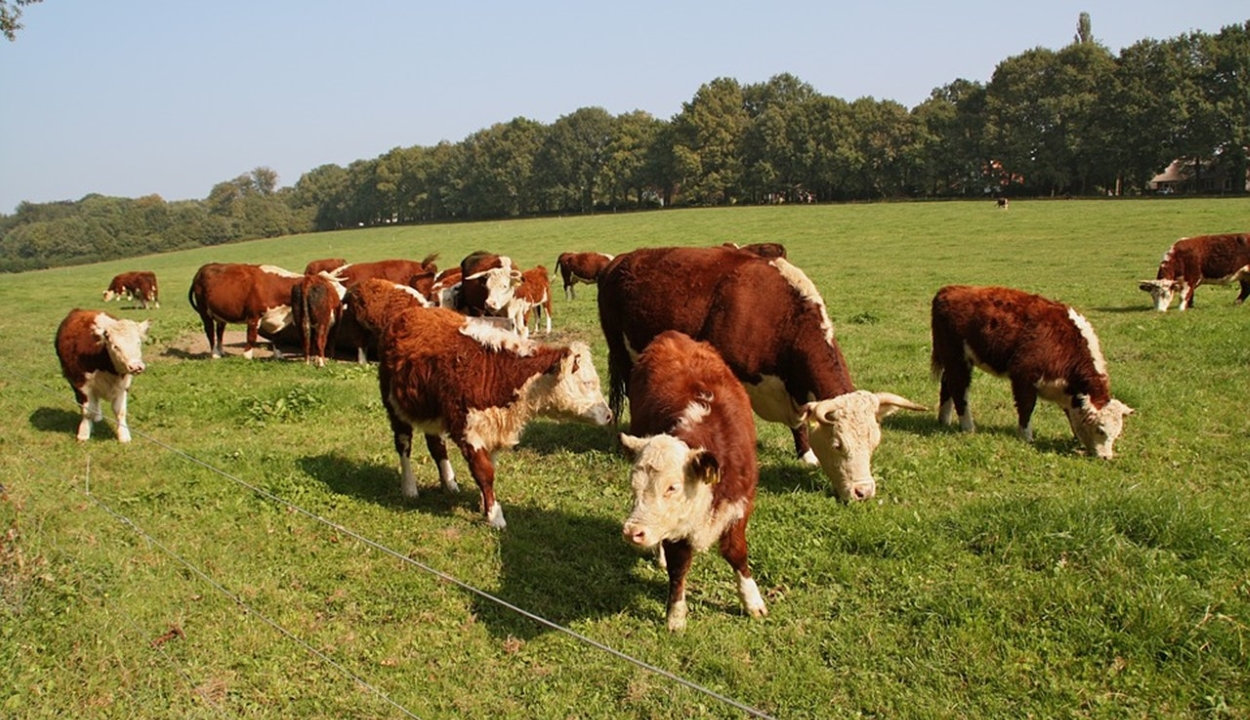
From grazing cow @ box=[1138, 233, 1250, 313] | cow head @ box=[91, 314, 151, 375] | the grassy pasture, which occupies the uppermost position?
cow head @ box=[91, 314, 151, 375]

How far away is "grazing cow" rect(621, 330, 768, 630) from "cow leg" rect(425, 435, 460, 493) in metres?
2.17

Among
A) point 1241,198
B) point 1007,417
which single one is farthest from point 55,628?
point 1241,198

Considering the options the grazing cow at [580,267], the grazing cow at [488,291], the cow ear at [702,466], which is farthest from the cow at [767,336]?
the grazing cow at [580,267]

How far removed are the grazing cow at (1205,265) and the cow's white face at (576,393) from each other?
1553 cm

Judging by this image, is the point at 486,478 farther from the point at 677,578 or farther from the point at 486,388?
the point at 677,578

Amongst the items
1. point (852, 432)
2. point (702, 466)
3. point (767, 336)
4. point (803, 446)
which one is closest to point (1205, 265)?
point (803, 446)

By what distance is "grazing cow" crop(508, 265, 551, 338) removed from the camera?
17234mm

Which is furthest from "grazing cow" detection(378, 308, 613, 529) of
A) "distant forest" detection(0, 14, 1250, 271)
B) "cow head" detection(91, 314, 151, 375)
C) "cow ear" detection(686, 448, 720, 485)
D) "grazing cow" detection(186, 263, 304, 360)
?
"distant forest" detection(0, 14, 1250, 271)

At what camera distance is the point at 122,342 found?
911cm

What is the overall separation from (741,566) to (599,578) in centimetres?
113

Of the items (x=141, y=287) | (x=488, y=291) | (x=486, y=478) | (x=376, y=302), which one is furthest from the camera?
(x=141, y=287)

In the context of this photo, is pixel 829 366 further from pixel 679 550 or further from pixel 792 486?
pixel 679 550

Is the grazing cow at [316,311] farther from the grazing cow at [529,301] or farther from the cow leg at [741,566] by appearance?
the cow leg at [741,566]

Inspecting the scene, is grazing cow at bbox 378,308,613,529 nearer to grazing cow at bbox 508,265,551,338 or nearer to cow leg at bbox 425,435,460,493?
cow leg at bbox 425,435,460,493
